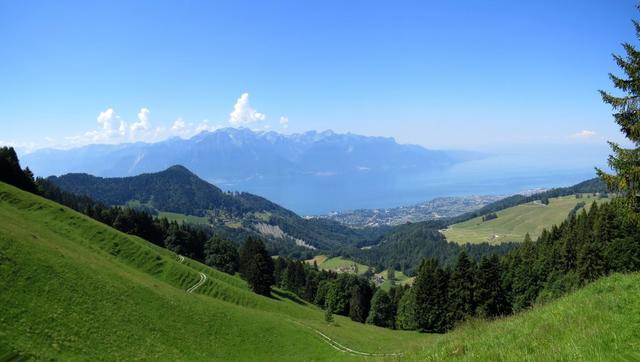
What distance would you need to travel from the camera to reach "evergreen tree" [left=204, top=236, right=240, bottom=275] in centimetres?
9944

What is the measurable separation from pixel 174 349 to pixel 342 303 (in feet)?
196

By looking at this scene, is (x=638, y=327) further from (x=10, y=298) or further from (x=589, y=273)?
(x=589, y=273)

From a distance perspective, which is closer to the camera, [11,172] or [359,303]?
[11,172]

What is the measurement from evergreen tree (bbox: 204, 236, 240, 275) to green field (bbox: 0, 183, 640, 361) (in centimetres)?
3890

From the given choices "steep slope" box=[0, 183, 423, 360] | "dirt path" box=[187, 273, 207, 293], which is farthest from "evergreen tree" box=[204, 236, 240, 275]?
"steep slope" box=[0, 183, 423, 360]

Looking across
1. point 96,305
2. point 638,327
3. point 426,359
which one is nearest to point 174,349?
point 96,305

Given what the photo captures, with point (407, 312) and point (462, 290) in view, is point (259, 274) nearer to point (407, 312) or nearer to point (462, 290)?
point (407, 312)

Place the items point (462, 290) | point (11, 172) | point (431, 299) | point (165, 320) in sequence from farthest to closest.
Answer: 1. point (11, 172)
2. point (431, 299)
3. point (462, 290)
4. point (165, 320)

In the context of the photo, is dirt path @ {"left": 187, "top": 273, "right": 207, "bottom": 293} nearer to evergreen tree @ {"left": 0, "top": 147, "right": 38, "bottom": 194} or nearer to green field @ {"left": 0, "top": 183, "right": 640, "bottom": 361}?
green field @ {"left": 0, "top": 183, "right": 640, "bottom": 361}

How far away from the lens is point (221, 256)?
100250 millimetres

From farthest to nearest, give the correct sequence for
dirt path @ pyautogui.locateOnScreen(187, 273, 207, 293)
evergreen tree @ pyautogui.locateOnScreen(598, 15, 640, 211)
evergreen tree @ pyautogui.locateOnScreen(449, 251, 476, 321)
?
1. evergreen tree @ pyautogui.locateOnScreen(449, 251, 476, 321)
2. dirt path @ pyautogui.locateOnScreen(187, 273, 207, 293)
3. evergreen tree @ pyautogui.locateOnScreen(598, 15, 640, 211)

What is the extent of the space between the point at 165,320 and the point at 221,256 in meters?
63.9

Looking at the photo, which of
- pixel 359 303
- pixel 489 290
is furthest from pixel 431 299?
pixel 359 303

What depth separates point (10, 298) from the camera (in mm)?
27500
